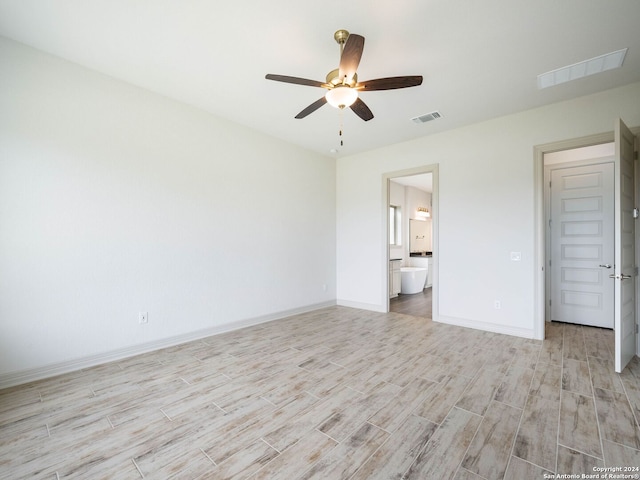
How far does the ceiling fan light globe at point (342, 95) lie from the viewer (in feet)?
7.25

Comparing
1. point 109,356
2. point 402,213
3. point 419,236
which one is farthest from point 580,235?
point 109,356

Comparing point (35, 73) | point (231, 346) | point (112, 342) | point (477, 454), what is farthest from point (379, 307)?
point (35, 73)

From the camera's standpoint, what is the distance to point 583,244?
4188 millimetres

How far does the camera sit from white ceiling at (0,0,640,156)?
2082 mm

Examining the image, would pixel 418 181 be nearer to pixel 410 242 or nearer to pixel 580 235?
pixel 410 242

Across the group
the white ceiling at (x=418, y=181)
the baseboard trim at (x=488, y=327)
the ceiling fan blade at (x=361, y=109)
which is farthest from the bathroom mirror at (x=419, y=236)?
the ceiling fan blade at (x=361, y=109)

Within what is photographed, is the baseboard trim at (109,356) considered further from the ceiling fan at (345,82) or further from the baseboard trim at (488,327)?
the ceiling fan at (345,82)

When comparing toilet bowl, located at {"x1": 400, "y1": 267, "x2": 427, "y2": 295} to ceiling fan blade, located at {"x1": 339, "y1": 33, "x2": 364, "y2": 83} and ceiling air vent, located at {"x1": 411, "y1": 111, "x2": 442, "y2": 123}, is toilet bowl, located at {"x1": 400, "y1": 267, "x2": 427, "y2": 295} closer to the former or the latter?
ceiling air vent, located at {"x1": 411, "y1": 111, "x2": 442, "y2": 123}

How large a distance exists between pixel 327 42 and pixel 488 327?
3.96m

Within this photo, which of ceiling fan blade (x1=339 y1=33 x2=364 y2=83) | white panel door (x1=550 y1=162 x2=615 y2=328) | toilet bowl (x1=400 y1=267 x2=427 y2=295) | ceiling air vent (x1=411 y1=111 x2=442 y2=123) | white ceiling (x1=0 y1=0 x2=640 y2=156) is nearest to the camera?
ceiling fan blade (x1=339 y1=33 x2=364 y2=83)

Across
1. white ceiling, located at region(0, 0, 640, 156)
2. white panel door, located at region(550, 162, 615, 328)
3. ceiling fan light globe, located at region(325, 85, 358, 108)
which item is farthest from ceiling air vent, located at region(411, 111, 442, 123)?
white panel door, located at region(550, 162, 615, 328)

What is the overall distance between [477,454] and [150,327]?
128 inches

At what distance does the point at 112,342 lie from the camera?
296cm

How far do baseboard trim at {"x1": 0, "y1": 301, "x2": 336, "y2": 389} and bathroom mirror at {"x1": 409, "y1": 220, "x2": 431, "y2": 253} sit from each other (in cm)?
508
